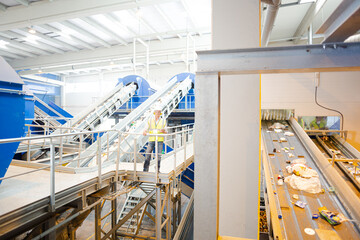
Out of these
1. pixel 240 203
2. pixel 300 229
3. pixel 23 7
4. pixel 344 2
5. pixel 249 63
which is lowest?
pixel 300 229

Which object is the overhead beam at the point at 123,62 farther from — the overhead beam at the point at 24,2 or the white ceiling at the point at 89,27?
the overhead beam at the point at 24,2

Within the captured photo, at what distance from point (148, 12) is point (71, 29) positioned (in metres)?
4.36

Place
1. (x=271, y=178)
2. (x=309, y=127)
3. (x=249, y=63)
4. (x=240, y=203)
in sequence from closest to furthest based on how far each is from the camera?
(x=249, y=63) < (x=240, y=203) < (x=271, y=178) < (x=309, y=127)

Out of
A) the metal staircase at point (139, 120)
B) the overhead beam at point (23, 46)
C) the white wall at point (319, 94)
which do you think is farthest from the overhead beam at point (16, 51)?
the white wall at point (319, 94)

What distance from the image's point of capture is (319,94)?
8.00m

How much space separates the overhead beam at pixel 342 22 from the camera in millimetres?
1344

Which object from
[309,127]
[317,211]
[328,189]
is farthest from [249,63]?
[309,127]

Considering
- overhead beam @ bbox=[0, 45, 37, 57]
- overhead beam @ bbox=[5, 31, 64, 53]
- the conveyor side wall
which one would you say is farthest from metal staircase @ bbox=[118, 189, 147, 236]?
overhead beam @ bbox=[0, 45, 37, 57]

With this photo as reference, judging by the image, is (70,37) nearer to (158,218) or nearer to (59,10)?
(59,10)

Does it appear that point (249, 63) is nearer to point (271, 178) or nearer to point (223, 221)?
point (223, 221)

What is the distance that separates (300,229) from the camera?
3.20m

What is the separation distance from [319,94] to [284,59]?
7986 mm

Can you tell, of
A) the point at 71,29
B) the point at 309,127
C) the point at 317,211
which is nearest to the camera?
the point at 317,211

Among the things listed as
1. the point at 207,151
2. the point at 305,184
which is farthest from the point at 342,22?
the point at 305,184
